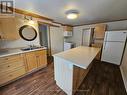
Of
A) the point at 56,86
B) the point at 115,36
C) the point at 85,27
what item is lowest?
the point at 56,86

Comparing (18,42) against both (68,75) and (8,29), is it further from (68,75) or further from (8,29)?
(68,75)

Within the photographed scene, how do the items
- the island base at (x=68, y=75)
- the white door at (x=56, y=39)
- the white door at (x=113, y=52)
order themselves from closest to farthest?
the island base at (x=68, y=75) < the white door at (x=113, y=52) < the white door at (x=56, y=39)

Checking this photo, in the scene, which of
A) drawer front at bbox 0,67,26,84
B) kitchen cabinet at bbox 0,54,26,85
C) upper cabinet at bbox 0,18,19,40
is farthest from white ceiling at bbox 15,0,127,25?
drawer front at bbox 0,67,26,84

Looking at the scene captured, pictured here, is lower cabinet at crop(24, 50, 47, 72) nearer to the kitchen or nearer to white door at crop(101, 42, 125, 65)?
the kitchen

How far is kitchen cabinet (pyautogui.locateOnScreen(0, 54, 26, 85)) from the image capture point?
1660 millimetres

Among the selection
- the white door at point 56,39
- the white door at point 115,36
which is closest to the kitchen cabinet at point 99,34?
the white door at point 115,36

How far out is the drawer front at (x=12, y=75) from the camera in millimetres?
1678

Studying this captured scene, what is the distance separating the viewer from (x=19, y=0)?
1.48 m

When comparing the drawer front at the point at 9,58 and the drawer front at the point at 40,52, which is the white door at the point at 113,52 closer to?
the drawer front at the point at 40,52

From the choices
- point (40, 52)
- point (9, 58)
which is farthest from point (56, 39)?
point (9, 58)

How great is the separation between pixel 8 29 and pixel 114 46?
4.01 m

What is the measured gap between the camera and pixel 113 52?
9.47 feet

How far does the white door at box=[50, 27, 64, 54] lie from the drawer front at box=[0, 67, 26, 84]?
2.20 metres

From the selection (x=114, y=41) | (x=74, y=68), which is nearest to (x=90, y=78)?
(x=74, y=68)
